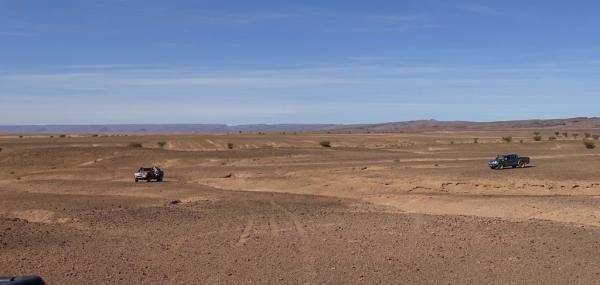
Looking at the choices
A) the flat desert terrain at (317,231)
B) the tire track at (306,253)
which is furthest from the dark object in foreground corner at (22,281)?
the tire track at (306,253)

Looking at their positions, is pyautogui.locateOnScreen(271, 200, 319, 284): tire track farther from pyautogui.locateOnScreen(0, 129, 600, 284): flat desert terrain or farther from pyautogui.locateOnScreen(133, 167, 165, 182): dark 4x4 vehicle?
pyautogui.locateOnScreen(133, 167, 165, 182): dark 4x4 vehicle

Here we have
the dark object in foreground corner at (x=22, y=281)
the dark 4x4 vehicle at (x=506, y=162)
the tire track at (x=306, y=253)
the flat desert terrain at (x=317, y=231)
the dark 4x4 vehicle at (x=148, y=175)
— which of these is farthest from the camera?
the dark 4x4 vehicle at (x=506, y=162)

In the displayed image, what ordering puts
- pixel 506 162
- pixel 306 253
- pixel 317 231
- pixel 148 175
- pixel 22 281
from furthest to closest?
pixel 506 162 → pixel 148 175 → pixel 317 231 → pixel 306 253 → pixel 22 281

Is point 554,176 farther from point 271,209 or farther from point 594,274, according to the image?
point 594,274

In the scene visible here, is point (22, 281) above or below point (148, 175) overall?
above

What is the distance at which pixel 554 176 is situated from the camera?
130 feet

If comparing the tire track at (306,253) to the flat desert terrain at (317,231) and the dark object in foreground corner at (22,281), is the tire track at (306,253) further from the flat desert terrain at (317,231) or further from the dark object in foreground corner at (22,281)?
the dark object in foreground corner at (22,281)

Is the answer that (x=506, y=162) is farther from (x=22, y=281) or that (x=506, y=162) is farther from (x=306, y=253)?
(x=22, y=281)

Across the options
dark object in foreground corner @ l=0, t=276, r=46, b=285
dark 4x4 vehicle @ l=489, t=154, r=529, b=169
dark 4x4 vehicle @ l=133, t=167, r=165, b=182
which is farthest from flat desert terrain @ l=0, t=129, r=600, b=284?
dark 4x4 vehicle @ l=489, t=154, r=529, b=169

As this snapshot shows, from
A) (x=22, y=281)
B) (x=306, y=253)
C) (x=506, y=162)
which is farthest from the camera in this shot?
(x=506, y=162)

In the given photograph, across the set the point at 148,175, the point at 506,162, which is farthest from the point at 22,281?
the point at 506,162

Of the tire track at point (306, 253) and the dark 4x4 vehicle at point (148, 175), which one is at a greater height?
the tire track at point (306, 253)

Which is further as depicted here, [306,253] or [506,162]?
[506,162]

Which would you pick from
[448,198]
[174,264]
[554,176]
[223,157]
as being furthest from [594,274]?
[223,157]
